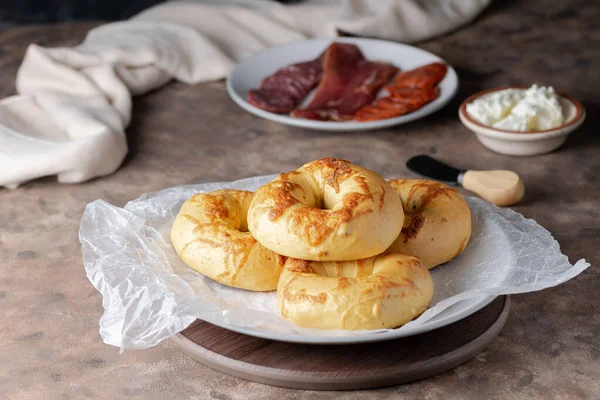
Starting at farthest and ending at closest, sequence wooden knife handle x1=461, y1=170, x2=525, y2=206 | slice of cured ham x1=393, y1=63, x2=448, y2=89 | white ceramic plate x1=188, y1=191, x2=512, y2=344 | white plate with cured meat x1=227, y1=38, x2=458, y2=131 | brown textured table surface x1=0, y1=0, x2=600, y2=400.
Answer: slice of cured ham x1=393, y1=63, x2=448, y2=89
white plate with cured meat x1=227, y1=38, x2=458, y2=131
wooden knife handle x1=461, y1=170, x2=525, y2=206
brown textured table surface x1=0, y1=0, x2=600, y2=400
white ceramic plate x1=188, y1=191, x2=512, y2=344

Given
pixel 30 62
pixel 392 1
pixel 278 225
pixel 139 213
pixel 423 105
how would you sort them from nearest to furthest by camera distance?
pixel 278 225
pixel 139 213
pixel 423 105
pixel 30 62
pixel 392 1

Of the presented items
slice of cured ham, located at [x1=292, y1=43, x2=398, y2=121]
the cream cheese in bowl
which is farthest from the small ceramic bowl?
slice of cured ham, located at [x1=292, y1=43, x2=398, y2=121]

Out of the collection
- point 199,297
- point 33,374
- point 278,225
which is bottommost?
point 33,374

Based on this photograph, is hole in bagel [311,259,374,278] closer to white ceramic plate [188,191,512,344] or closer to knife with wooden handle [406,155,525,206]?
white ceramic plate [188,191,512,344]

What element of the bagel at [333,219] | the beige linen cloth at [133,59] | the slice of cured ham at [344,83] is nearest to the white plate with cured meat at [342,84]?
the slice of cured ham at [344,83]

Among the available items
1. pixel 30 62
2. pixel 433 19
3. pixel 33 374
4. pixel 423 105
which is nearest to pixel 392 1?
pixel 433 19

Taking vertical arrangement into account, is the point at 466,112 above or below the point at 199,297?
below

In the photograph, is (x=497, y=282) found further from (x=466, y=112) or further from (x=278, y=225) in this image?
(x=466, y=112)

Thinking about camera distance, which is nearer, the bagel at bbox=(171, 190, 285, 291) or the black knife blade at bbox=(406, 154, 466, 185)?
the bagel at bbox=(171, 190, 285, 291)
